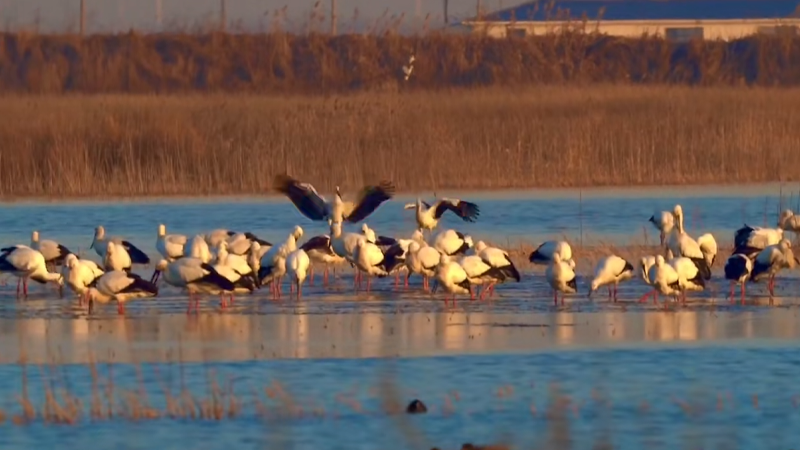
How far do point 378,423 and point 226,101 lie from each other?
17997 mm

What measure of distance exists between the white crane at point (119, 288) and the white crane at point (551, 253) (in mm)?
2947

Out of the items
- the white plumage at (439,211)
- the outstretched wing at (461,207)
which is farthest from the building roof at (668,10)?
the outstretched wing at (461,207)

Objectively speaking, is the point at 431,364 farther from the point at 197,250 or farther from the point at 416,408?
the point at 197,250

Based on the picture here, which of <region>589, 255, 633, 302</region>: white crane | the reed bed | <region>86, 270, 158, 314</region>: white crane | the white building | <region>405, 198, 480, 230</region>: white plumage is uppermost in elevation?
the white building

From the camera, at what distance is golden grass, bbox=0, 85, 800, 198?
73.5ft

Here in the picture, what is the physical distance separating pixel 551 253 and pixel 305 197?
2713 mm

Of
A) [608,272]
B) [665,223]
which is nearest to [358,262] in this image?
[608,272]

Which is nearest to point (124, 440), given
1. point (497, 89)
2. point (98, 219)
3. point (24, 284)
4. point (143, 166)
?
point (24, 284)

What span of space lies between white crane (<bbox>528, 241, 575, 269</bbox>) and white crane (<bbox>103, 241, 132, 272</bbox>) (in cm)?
309

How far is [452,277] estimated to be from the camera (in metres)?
13.0

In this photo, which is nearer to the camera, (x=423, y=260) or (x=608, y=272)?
(x=608, y=272)

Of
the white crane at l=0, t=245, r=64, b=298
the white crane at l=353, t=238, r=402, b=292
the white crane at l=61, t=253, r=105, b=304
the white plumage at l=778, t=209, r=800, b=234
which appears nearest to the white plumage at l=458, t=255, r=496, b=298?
the white crane at l=353, t=238, r=402, b=292

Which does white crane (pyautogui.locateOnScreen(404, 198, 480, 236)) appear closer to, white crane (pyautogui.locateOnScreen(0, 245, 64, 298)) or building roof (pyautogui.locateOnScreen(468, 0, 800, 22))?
white crane (pyautogui.locateOnScreen(0, 245, 64, 298))

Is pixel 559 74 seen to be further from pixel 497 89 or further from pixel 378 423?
pixel 378 423
